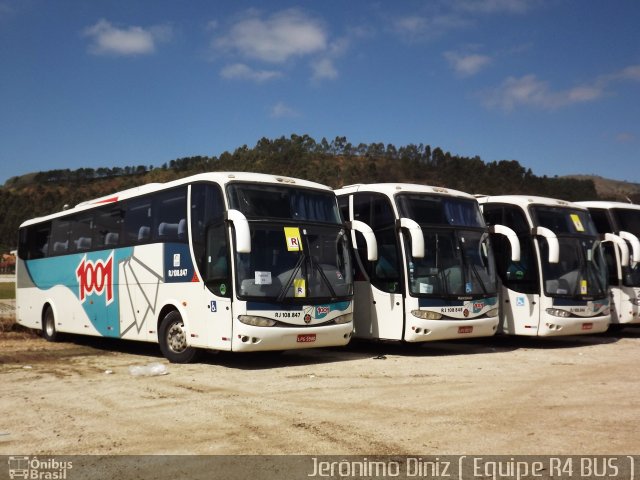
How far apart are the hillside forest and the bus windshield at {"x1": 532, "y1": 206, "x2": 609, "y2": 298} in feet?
143

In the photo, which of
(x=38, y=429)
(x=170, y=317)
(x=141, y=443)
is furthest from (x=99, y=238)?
(x=141, y=443)

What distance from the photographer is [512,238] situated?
13.9 meters

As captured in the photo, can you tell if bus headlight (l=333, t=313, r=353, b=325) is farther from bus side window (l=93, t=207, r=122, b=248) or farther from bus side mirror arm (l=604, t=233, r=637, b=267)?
bus side mirror arm (l=604, t=233, r=637, b=267)

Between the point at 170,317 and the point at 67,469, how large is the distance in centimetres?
700

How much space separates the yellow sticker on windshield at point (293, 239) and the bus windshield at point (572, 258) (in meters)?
5.79

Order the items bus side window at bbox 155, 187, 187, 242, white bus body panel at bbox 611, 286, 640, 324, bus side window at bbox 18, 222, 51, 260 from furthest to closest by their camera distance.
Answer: bus side window at bbox 18, 222, 51, 260
white bus body panel at bbox 611, 286, 640, 324
bus side window at bbox 155, 187, 187, 242

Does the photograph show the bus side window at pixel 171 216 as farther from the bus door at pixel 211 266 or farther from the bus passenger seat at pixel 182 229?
the bus door at pixel 211 266

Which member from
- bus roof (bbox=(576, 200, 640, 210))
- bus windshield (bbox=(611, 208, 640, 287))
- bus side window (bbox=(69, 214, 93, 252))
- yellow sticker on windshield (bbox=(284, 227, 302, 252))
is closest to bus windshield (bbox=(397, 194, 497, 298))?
yellow sticker on windshield (bbox=(284, 227, 302, 252))

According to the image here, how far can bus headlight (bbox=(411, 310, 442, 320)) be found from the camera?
12.8m

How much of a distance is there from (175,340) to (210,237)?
226cm

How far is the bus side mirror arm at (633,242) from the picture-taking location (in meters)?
15.9

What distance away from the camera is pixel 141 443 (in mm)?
6449

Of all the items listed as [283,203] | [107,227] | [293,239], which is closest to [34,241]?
[107,227]

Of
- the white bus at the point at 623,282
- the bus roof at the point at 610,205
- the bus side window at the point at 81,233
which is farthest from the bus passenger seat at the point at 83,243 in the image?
the white bus at the point at 623,282
